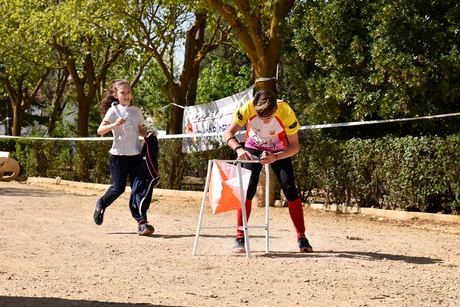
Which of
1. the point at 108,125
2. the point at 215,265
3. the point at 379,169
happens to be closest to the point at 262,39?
the point at 379,169

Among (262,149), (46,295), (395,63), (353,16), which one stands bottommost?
(46,295)

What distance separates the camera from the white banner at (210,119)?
1913cm

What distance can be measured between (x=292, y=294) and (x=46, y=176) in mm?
21655

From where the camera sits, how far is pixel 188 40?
24438 millimetres

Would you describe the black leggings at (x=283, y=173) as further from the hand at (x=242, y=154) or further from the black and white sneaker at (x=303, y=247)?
the black and white sneaker at (x=303, y=247)

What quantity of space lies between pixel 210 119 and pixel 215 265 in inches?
521

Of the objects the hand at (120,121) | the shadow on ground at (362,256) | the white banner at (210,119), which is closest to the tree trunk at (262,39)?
the white banner at (210,119)

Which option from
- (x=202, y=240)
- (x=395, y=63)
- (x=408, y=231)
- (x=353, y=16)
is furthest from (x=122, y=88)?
(x=353, y=16)

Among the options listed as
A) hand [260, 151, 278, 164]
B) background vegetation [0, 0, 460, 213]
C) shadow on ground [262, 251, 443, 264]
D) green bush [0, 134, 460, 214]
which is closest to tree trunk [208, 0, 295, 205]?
background vegetation [0, 0, 460, 213]

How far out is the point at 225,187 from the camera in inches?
350

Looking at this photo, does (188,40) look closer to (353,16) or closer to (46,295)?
(353,16)

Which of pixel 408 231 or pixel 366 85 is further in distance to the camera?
pixel 366 85

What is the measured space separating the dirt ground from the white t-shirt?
986mm

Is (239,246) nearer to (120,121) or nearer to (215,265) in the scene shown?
(215,265)
